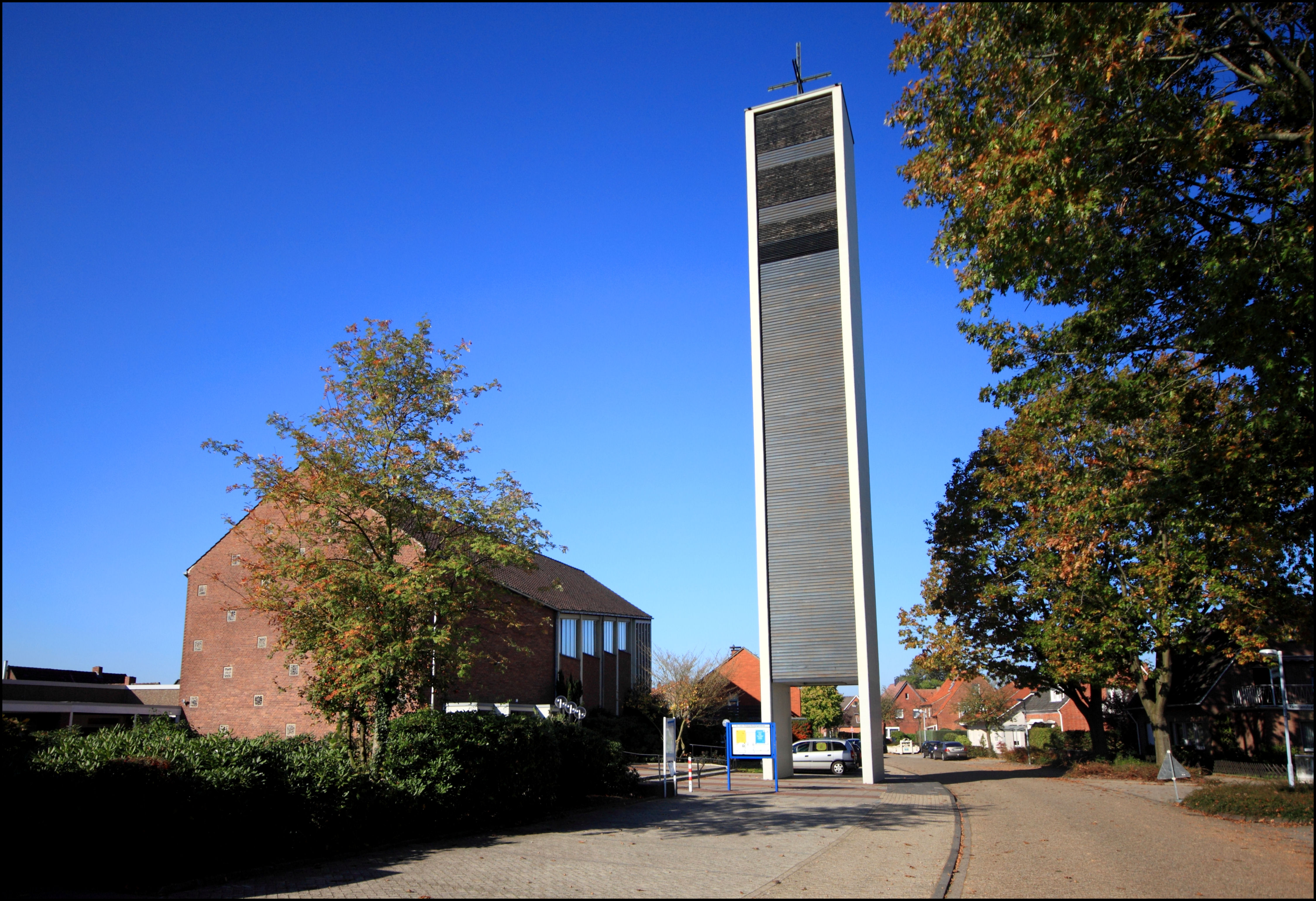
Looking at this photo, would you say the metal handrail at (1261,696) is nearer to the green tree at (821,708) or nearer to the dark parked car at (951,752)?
the green tree at (821,708)

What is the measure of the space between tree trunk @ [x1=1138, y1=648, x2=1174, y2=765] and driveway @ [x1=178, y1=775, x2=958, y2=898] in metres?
17.5

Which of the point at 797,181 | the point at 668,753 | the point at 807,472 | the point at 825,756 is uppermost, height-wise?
the point at 797,181

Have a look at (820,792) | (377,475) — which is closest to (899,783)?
(820,792)

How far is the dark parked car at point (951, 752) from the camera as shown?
6025 centimetres

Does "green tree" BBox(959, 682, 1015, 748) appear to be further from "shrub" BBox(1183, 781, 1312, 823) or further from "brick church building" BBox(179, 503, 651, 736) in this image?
"shrub" BBox(1183, 781, 1312, 823)

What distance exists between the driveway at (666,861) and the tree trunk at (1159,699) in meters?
17.5

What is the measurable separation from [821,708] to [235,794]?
158 feet

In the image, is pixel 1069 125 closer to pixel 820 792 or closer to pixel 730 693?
pixel 820 792

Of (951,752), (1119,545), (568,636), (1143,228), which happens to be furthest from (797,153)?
(951,752)

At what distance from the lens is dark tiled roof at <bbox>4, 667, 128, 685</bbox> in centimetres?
4078

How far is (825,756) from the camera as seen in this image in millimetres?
34406

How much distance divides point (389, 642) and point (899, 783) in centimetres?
1985

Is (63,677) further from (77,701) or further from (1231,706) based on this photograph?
(1231,706)

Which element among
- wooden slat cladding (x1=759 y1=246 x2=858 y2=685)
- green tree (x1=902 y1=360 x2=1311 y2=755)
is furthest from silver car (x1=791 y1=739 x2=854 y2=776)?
wooden slat cladding (x1=759 y1=246 x2=858 y2=685)
